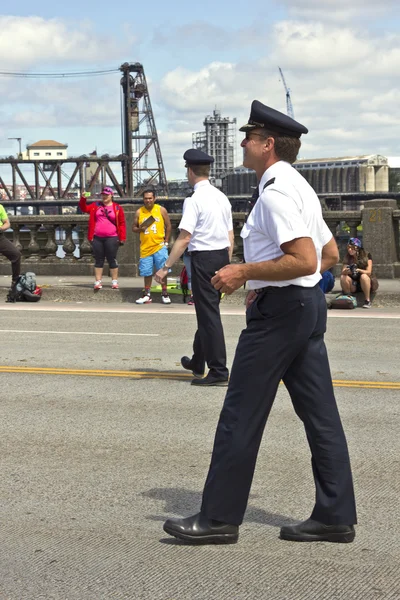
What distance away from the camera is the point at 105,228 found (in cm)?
1670

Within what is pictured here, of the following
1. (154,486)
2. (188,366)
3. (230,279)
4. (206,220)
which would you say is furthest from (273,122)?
(188,366)

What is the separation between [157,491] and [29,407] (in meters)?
2.51

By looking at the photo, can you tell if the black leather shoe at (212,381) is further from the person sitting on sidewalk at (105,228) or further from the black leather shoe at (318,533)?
the person sitting on sidewalk at (105,228)

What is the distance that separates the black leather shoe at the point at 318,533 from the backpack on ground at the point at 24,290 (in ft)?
42.1

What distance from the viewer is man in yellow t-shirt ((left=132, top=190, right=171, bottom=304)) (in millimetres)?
15844

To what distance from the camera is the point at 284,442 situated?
6246mm

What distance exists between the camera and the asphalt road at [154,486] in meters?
3.90

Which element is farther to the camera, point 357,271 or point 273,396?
point 357,271

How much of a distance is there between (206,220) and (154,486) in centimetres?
349

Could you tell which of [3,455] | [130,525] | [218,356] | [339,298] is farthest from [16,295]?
[130,525]

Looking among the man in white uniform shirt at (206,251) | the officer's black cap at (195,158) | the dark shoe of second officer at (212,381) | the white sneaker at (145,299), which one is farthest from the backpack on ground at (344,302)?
the officer's black cap at (195,158)

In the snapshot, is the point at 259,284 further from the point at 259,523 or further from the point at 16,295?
the point at 16,295

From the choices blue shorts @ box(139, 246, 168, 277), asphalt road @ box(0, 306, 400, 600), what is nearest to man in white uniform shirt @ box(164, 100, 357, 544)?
asphalt road @ box(0, 306, 400, 600)

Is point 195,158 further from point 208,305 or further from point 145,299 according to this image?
point 145,299
